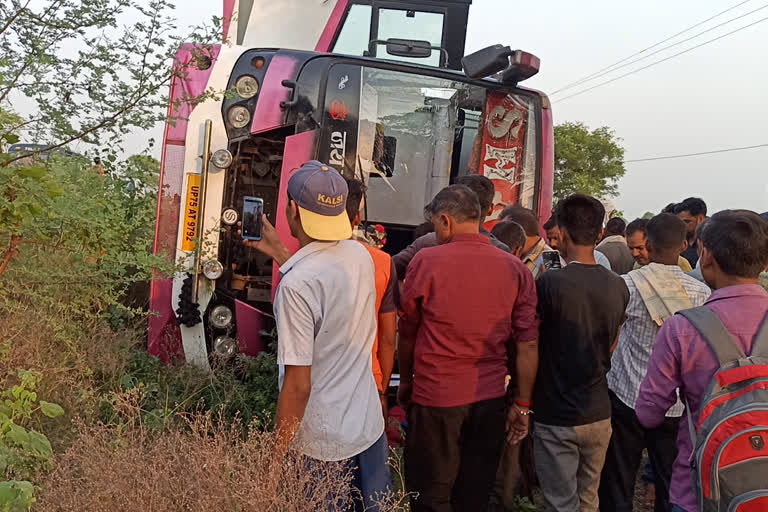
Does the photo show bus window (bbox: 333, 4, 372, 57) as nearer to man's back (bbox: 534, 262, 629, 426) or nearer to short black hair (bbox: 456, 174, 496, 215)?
short black hair (bbox: 456, 174, 496, 215)

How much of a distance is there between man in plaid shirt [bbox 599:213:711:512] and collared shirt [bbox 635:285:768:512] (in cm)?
103

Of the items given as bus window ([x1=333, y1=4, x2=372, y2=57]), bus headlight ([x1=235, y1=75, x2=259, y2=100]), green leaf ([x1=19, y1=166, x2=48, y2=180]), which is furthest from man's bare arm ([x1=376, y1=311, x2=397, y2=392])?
bus window ([x1=333, y1=4, x2=372, y2=57])

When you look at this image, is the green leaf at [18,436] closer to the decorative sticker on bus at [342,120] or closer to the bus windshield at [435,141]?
the decorative sticker on bus at [342,120]

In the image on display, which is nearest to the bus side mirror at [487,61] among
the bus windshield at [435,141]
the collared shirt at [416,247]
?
the bus windshield at [435,141]

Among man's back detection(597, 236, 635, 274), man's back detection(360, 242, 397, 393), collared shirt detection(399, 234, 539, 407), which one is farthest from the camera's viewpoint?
man's back detection(597, 236, 635, 274)

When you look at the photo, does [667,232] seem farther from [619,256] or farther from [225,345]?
[225,345]

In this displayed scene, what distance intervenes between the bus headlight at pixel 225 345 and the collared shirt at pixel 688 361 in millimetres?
2802

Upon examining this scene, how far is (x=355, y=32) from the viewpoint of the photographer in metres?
6.48

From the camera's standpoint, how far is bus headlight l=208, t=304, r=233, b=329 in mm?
4438

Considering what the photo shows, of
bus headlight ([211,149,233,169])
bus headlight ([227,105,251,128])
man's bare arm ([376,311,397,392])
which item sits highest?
bus headlight ([227,105,251,128])

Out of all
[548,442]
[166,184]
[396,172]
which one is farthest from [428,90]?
[548,442]

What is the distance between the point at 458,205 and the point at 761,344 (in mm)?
1440

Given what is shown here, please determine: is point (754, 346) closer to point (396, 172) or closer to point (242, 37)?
point (396, 172)

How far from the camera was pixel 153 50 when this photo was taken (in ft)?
10.6
